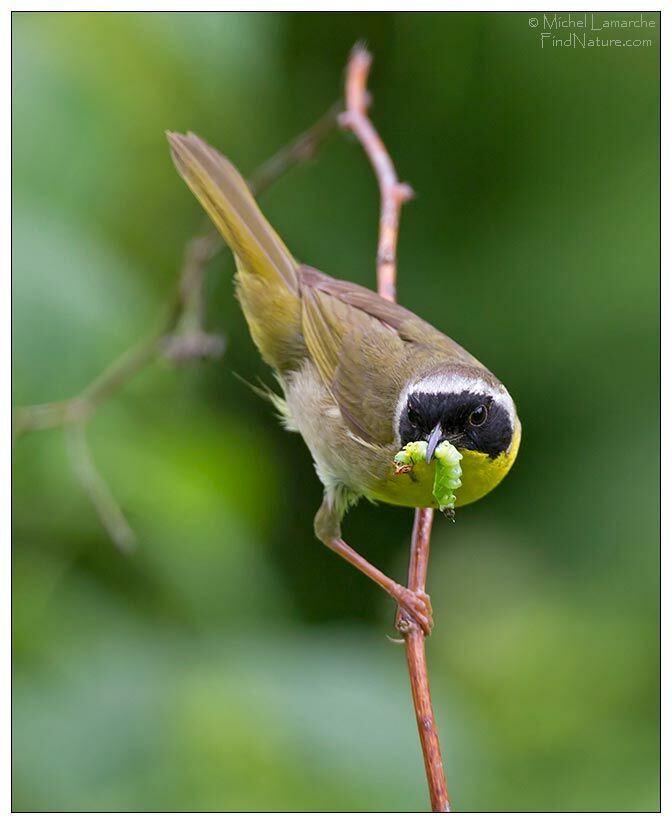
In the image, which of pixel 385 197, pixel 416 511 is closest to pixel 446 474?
pixel 416 511

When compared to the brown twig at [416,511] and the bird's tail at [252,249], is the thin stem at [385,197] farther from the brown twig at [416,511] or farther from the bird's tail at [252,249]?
the bird's tail at [252,249]

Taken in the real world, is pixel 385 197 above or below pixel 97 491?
above

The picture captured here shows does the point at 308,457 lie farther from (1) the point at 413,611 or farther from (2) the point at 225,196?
(1) the point at 413,611

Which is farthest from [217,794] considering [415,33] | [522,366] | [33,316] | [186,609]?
[415,33]

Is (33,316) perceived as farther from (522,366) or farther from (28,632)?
(522,366)

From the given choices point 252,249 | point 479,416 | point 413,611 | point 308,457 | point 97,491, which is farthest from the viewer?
point 308,457

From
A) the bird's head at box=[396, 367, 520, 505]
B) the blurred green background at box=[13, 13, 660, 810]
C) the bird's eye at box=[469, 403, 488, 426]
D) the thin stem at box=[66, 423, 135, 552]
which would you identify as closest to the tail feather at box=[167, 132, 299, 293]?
the blurred green background at box=[13, 13, 660, 810]
